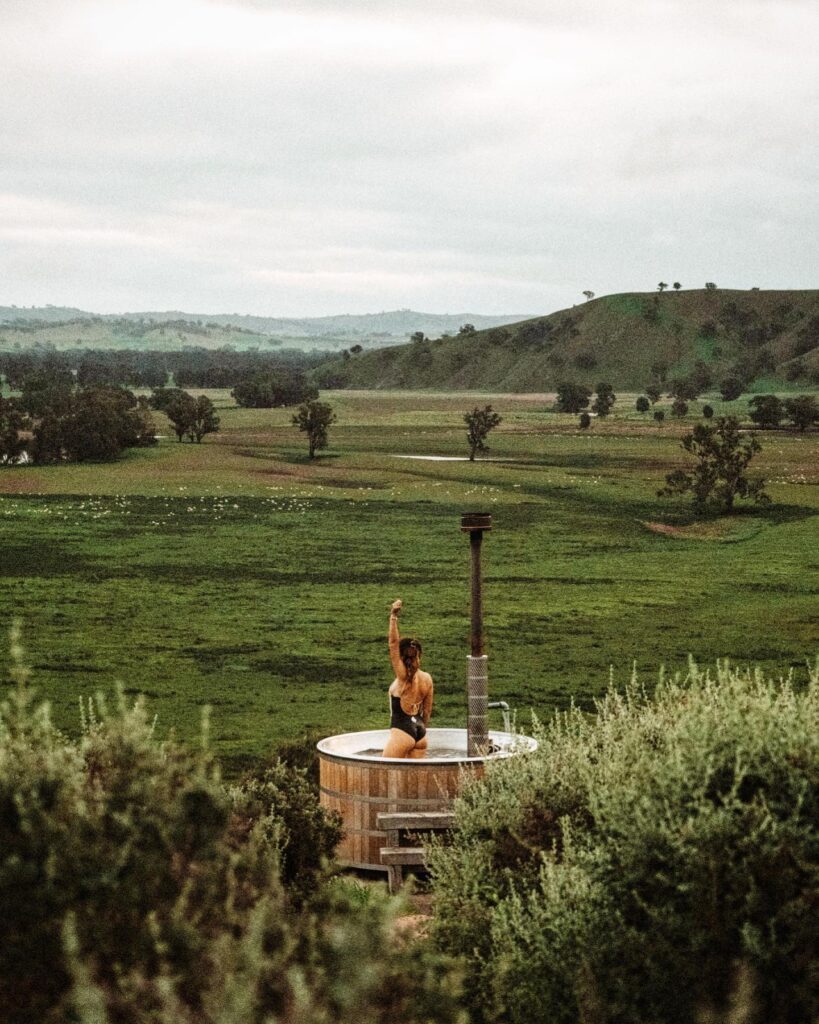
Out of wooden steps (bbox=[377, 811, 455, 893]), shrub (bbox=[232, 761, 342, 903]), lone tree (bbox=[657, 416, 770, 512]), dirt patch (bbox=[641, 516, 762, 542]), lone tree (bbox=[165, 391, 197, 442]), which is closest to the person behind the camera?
shrub (bbox=[232, 761, 342, 903])

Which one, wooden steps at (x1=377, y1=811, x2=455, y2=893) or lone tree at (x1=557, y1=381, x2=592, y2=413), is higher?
lone tree at (x1=557, y1=381, x2=592, y2=413)

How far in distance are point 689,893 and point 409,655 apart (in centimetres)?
787

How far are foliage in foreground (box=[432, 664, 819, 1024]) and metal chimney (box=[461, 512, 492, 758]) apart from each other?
19.2 feet

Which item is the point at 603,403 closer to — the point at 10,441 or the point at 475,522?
the point at 10,441

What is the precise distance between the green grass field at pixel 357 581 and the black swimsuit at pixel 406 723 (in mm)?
10662

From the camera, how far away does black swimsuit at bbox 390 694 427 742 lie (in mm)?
17328

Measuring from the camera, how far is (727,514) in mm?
74375

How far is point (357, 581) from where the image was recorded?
54.0m

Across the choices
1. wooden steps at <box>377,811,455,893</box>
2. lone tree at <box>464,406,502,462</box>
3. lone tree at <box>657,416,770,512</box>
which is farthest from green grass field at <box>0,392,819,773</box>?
wooden steps at <box>377,811,455,893</box>

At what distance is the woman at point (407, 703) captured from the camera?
1727 cm

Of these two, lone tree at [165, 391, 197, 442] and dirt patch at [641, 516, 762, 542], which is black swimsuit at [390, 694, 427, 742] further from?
lone tree at [165, 391, 197, 442]

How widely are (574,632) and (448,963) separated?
35.5m

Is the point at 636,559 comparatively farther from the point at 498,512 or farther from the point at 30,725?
the point at 30,725

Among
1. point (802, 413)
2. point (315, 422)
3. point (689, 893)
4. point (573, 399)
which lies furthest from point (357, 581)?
point (573, 399)
